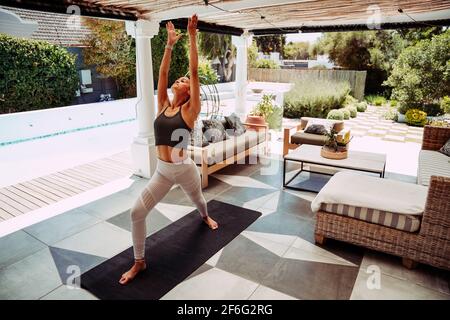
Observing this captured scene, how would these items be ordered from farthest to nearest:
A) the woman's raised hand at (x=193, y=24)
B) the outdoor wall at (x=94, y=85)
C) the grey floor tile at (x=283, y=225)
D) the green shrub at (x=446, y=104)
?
the outdoor wall at (x=94, y=85) → the green shrub at (x=446, y=104) → the grey floor tile at (x=283, y=225) → the woman's raised hand at (x=193, y=24)

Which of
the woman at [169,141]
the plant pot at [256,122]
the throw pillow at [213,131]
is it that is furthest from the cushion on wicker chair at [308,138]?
the woman at [169,141]

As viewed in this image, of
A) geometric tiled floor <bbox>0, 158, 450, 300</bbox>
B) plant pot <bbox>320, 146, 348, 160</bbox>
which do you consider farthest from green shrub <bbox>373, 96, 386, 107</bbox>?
geometric tiled floor <bbox>0, 158, 450, 300</bbox>

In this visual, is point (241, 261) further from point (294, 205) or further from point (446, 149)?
point (446, 149)

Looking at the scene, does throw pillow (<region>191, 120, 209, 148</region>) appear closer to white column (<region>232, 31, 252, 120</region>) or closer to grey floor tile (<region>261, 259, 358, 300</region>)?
grey floor tile (<region>261, 259, 358, 300</region>)

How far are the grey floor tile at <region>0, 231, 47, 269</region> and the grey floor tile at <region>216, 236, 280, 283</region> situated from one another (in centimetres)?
192

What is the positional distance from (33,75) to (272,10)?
899 cm

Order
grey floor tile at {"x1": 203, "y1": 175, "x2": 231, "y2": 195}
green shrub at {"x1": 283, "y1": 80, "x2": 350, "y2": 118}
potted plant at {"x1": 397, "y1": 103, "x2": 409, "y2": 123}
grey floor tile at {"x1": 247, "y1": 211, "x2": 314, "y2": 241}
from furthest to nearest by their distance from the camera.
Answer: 1. green shrub at {"x1": 283, "y1": 80, "x2": 350, "y2": 118}
2. potted plant at {"x1": 397, "y1": 103, "x2": 409, "y2": 123}
3. grey floor tile at {"x1": 203, "y1": 175, "x2": 231, "y2": 195}
4. grey floor tile at {"x1": 247, "y1": 211, "x2": 314, "y2": 241}

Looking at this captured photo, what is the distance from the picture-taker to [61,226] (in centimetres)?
390

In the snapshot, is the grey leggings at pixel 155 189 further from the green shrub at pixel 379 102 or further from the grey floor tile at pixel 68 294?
the green shrub at pixel 379 102

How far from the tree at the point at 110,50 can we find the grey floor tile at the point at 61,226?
10571mm

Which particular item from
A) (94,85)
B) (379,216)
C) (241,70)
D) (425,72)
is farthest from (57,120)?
(425,72)

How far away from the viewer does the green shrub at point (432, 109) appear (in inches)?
412

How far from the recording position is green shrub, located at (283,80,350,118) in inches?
422

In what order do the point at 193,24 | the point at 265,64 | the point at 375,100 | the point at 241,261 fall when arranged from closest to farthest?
1. the point at 193,24
2. the point at 241,261
3. the point at 375,100
4. the point at 265,64
